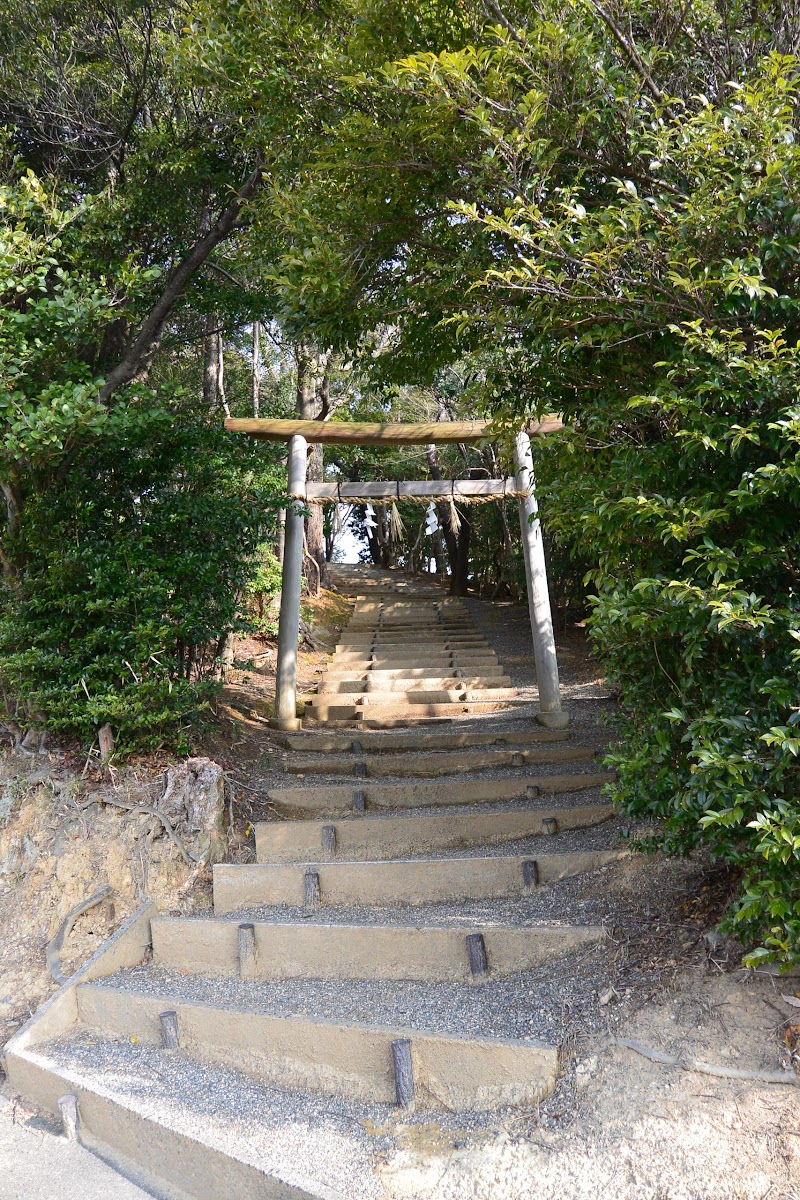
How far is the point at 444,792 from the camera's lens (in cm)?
605

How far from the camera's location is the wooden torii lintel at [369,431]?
822 centimetres

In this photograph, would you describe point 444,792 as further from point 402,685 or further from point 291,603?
point 402,685

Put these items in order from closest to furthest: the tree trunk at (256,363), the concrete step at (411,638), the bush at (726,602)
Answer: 1. the bush at (726,602)
2. the concrete step at (411,638)
3. the tree trunk at (256,363)

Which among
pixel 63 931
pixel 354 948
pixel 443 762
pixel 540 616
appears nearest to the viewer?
pixel 354 948

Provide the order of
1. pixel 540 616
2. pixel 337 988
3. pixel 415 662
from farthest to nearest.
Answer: pixel 415 662
pixel 540 616
pixel 337 988

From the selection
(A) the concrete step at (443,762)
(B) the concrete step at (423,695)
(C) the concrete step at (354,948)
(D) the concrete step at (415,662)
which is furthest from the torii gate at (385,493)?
(C) the concrete step at (354,948)

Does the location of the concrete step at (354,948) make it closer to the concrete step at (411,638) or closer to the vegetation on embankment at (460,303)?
the vegetation on embankment at (460,303)

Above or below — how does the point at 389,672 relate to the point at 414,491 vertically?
below

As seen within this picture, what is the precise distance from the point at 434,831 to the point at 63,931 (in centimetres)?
238

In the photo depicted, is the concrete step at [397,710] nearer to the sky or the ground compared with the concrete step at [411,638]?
nearer to the ground

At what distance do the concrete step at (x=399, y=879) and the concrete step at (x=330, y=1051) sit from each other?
798mm

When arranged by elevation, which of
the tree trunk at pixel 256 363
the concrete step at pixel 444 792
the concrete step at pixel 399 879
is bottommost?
the concrete step at pixel 399 879

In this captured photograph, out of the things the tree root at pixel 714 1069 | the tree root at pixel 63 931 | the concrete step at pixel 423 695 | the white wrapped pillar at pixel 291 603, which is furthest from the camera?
the concrete step at pixel 423 695

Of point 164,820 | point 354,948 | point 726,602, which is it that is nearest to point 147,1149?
point 354,948
